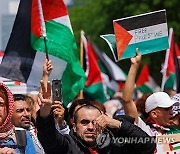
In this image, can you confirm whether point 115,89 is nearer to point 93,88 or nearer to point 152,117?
point 93,88

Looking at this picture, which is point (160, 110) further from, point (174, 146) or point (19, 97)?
point (19, 97)

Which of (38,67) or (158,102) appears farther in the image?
(38,67)

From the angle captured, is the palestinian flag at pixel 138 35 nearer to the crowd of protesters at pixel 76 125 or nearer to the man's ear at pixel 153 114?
the crowd of protesters at pixel 76 125

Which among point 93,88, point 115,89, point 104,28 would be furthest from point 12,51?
point 104,28

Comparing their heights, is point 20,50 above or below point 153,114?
above

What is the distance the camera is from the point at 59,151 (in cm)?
568

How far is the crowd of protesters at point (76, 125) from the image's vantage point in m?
5.40

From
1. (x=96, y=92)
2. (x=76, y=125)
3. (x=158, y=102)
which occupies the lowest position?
(x=96, y=92)

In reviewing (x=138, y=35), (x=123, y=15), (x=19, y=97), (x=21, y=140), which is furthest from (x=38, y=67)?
(x=123, y=15)

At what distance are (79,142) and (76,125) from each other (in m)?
0.20

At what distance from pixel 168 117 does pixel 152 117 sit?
14 centimetres

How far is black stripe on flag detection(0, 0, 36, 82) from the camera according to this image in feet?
24.0

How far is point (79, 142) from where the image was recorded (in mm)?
5926

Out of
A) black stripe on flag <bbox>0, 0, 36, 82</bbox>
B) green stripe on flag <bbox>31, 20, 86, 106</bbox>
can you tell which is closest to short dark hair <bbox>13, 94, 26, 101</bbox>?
black stripe on flag <bbox>0, 0, 36, 82</bbox>
